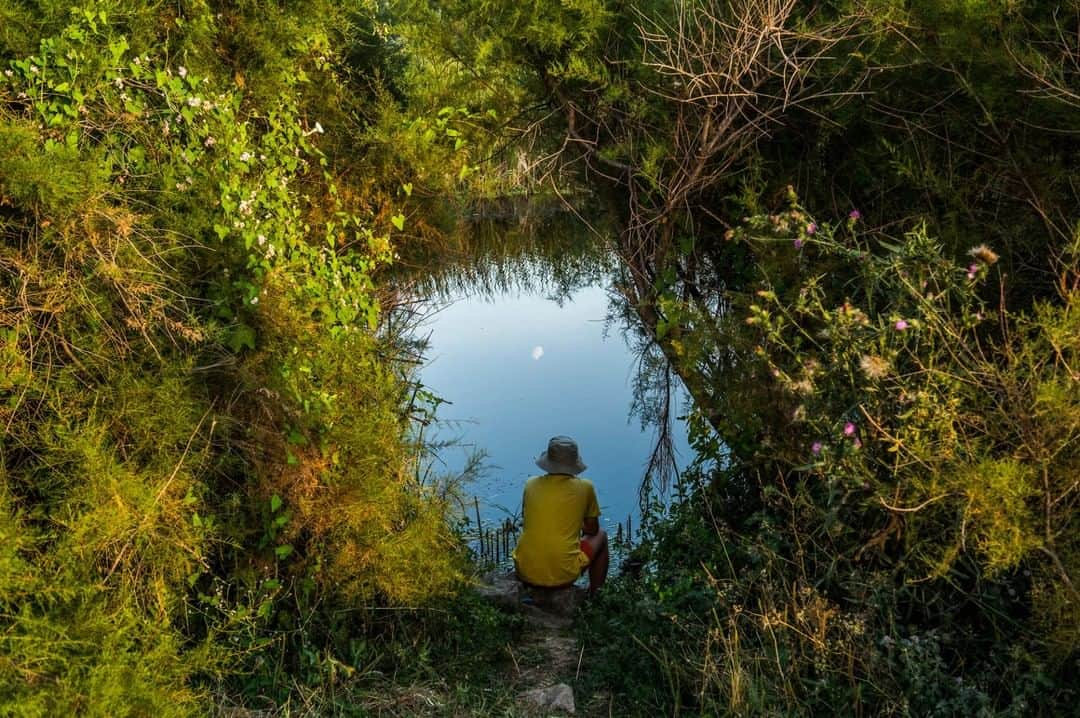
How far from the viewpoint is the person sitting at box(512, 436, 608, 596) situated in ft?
19.3

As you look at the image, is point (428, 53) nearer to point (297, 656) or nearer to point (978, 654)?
point (297, 656)

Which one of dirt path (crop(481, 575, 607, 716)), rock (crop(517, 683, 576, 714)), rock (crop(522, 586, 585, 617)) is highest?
rock (crop(522, 586, 585, 617))

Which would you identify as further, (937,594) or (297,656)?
(297,656)

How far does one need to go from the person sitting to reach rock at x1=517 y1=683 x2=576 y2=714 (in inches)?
62.0

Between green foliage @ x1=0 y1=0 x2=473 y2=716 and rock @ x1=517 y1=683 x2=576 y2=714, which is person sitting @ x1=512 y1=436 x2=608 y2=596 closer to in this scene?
green foliage @ x1=0 y1=0 x2=473 y2=716

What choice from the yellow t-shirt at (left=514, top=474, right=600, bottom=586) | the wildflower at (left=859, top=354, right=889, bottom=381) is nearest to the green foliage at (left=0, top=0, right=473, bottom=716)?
the yellow t-shirt at (left=514, top=474, right=600, bottom=586)

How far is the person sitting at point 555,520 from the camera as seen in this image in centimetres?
587

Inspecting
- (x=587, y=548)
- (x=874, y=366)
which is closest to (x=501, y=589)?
(x=587, y=548)

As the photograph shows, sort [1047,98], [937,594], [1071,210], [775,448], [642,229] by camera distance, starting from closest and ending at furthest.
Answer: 1. [937,594]
2. [1047,98]
3. [1071,210]
4. [775,448]
5. [642,229]

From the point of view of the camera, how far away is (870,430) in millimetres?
3621

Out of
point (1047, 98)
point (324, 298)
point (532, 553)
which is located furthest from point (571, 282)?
point (1047, 98)

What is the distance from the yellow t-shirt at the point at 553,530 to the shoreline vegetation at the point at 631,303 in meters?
0.34

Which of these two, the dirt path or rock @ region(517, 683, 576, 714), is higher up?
the dirt path

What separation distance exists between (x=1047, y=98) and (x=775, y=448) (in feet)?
5.88
